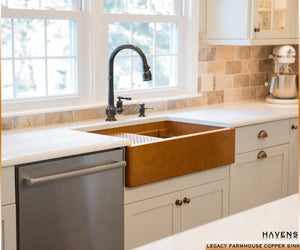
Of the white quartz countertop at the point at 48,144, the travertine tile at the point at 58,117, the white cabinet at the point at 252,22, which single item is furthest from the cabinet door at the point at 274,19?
the white quartz countertop at the point at 48,144

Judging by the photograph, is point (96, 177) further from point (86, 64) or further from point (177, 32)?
point (177, 32)

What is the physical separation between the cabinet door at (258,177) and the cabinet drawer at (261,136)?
1.6 inches

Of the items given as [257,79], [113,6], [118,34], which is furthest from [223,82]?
[113,6]

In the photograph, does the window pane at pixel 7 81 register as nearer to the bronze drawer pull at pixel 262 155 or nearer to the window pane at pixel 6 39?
the window pane at pixel 6 39

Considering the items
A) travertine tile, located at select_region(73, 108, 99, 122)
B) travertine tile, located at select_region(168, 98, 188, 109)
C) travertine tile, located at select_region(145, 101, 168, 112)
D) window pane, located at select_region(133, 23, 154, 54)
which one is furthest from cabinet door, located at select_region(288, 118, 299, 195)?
travertine tile, located at select_region(73, 108, 99, 122)

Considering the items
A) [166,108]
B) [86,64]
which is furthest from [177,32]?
[86,64]

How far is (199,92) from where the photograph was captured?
4137mm

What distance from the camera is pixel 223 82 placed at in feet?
14.1

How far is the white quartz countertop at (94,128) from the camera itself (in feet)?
7.52

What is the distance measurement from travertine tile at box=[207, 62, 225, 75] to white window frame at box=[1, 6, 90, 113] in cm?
119

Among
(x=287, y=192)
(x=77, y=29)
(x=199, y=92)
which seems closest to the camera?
(x=77, y=29)

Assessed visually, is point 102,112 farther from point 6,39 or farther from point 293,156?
point 293,156

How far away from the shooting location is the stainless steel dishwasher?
2.22 metres

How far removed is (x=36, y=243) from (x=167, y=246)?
4.36 ft
